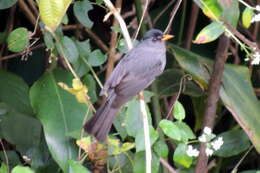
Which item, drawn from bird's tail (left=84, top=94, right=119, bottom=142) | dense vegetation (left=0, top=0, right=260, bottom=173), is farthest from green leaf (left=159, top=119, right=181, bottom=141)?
bird's tail (left=84, top=94, right=119, bottom=142)

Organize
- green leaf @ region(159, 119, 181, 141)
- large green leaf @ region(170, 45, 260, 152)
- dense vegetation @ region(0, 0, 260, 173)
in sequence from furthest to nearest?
large green leaf @ region(170, 45, 260, 152) < dense vegetation @ region(0, 0, 260, 173) < green leaf @ region(159, 119, 181, 141)

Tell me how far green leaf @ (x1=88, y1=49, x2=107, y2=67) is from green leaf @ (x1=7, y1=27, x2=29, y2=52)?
0.30 m

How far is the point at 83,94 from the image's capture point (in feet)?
7.85

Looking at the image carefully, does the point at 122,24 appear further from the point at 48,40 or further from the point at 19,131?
the point at 19,131

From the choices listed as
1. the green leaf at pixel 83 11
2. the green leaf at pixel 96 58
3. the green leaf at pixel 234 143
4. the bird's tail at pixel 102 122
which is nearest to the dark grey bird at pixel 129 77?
the bird's tail at pixel 102 122

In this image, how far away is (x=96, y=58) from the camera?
2.83 metres

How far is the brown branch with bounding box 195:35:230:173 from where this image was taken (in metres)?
2.96

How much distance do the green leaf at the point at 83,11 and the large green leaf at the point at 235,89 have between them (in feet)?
1.74

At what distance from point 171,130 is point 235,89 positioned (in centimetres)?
82

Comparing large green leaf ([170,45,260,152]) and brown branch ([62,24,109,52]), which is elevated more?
brown branch ([62,24,109,52])

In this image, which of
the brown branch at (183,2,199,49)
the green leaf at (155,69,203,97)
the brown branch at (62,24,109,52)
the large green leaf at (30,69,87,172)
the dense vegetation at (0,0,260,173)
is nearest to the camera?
the dense vegetation at (0,0,260,173)

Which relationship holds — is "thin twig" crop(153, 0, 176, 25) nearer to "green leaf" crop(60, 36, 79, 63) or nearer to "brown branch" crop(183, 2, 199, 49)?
"brown branch" crop(183, 2, 199, 49)

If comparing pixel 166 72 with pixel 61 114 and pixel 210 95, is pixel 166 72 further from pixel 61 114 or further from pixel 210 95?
pixel 61 114

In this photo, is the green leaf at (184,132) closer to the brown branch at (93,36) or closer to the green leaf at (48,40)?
the green leaf at (48,40)
